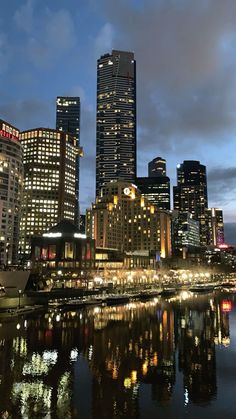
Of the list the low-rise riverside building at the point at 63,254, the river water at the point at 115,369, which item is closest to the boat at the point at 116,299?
the low-rise riverside building at the point at 63,254

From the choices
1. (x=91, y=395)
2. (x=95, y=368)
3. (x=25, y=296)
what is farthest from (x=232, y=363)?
(x=25, y=296)

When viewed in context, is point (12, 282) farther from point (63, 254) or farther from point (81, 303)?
point (63, 254)

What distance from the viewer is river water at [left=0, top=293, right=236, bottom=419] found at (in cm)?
3209

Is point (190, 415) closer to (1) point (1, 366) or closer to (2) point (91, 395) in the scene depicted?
(2) point (91, 395)

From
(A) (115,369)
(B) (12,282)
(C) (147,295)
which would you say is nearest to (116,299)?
(C) (147,295)

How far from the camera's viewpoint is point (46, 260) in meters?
164

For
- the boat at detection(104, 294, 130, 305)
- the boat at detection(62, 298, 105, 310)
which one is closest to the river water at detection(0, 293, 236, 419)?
the boat at detection(62, 298, 105, 310)

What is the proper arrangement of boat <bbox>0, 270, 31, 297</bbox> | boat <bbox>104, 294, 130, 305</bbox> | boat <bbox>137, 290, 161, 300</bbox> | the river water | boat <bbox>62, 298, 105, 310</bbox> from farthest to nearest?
boat <bbox>137, 290, 161, 300</bbox>, boat <bbox>104, 294, 130, 305</bbox>, boat <bbox>62, 298, 105, 310</bbox>, boat <bbox>0, 270, 31, 297</bbox>, the river water

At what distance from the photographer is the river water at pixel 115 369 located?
32.1 metres

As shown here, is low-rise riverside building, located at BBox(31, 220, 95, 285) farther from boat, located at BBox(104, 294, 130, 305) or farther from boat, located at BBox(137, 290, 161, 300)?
boat, located at BBox(104, 294, 130, 305)

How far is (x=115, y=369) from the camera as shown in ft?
143

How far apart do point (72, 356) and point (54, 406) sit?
1903cm

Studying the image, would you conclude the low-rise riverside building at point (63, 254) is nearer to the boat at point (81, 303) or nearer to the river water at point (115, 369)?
the boat at point (81, 303)

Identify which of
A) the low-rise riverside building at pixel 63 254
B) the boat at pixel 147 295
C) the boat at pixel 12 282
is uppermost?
the low-rise riverside building at pixel 63 254
